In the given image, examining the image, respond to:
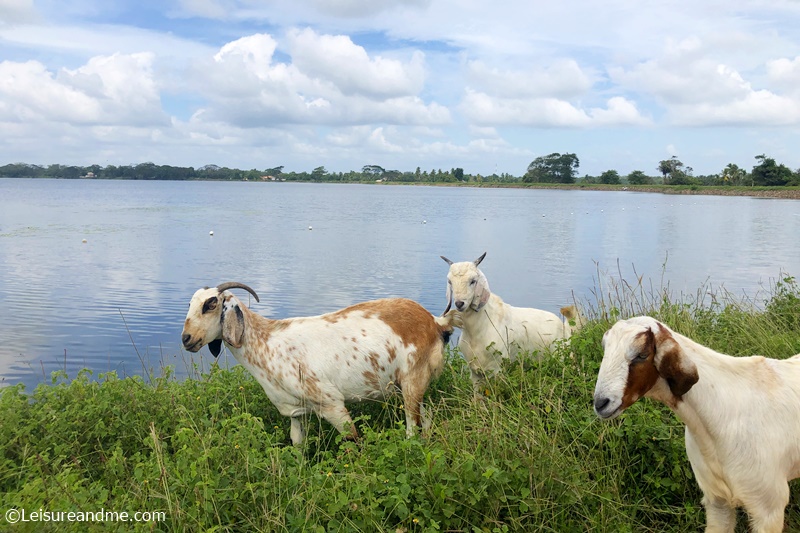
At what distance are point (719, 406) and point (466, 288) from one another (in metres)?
3.34

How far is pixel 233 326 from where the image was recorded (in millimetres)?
6133

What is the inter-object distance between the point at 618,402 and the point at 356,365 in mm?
3075

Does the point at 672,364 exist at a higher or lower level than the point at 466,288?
higher

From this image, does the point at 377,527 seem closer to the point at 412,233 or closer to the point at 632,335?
the point at 632,335

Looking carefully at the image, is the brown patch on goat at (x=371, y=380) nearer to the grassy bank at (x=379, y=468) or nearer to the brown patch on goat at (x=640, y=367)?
the grassy bank at (x=379, y=468)

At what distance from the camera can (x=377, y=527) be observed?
3.71m

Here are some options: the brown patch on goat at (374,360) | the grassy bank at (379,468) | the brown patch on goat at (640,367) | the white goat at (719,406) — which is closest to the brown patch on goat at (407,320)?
the brown patch on goat at (374,360)

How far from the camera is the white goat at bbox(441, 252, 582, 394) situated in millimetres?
6711

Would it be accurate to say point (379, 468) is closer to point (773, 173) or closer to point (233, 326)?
point (233, 326)

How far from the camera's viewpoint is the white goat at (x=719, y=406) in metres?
3.45

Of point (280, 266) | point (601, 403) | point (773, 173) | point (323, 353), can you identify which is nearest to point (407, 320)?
point (323, 353)

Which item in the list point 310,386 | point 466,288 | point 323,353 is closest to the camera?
point 310,386

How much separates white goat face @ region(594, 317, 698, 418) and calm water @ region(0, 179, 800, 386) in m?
6.55

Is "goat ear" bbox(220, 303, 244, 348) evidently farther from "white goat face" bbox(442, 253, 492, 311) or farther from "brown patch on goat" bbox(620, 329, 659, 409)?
"brown patch on goat" bbox(620, 329, 659, 409)
